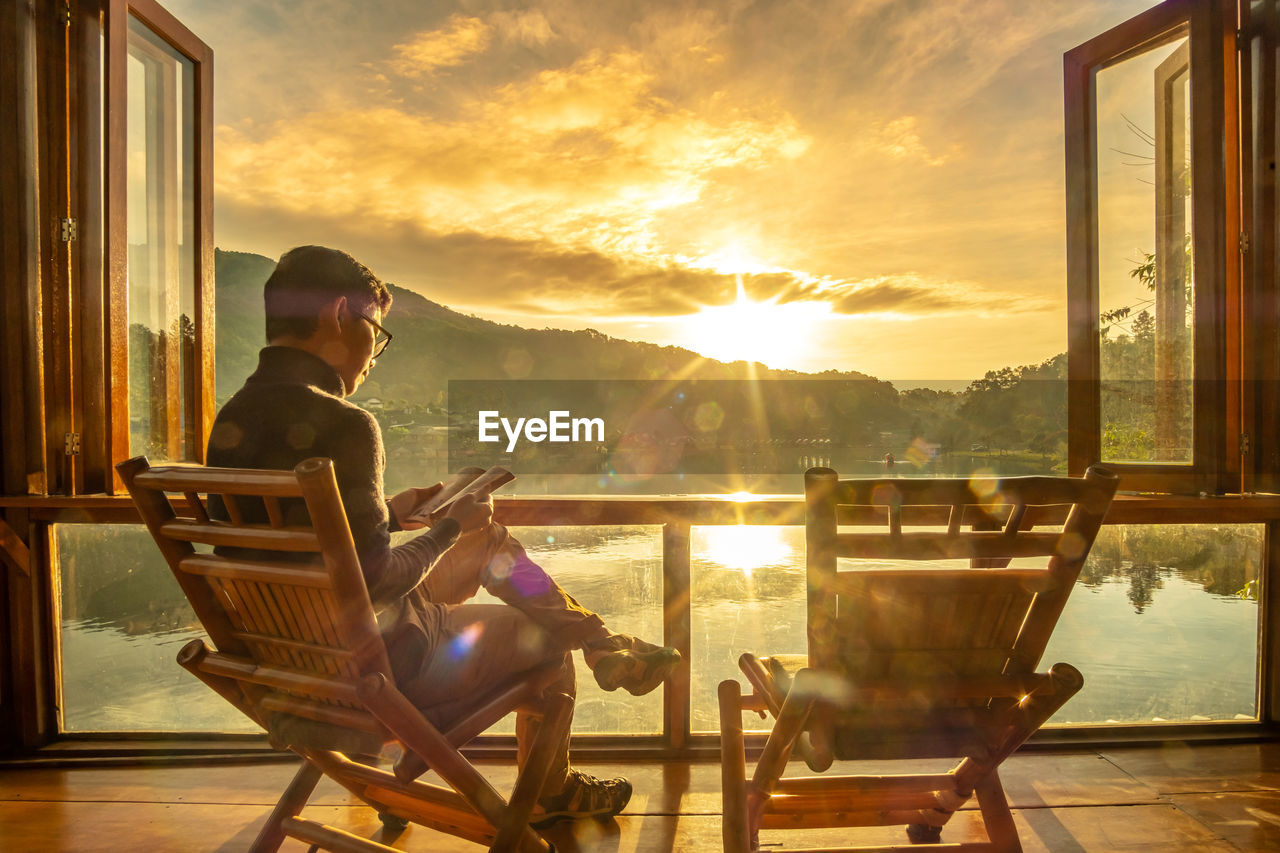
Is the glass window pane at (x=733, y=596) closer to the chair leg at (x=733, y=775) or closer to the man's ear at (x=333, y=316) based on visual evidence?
the chair leg at (x=733, y=775)

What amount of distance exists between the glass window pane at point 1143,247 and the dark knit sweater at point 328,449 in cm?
267

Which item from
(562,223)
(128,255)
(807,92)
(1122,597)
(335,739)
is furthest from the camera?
(562,223)

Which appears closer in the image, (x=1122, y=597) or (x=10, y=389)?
(x=10, y=389)

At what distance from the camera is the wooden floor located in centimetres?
191

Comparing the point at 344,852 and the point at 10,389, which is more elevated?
the point at 10,389

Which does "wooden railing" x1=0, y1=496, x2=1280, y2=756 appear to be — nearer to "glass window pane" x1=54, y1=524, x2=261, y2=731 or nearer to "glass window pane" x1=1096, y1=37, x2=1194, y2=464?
"glass window pane" x1=54, y1=524, x2=261, y2=731

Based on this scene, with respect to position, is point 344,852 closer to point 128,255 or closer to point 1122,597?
point 128,255

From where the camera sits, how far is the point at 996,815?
1572 mm

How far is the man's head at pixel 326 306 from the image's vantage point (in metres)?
1.44

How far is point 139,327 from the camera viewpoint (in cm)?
268

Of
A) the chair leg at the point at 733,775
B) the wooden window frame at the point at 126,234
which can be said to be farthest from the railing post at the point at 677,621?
the wooden window frame at the point at 126,234

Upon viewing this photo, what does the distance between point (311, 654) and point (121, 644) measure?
1930 mm

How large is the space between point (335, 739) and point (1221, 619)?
3144 mm

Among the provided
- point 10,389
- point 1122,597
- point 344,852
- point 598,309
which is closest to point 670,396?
A: point 598,309
